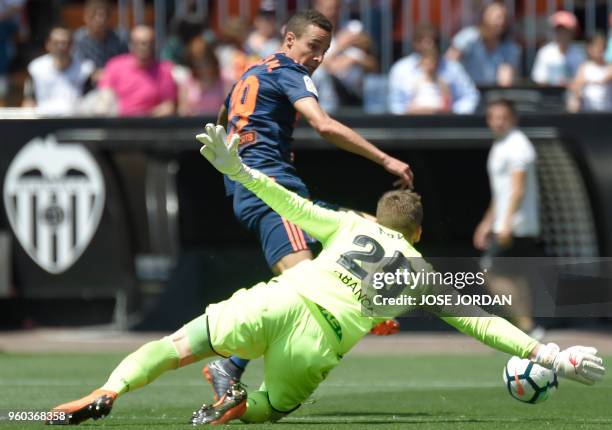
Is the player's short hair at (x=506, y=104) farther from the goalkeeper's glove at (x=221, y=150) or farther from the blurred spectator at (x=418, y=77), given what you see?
the goalkeeper's glove at (x=221, y=150)

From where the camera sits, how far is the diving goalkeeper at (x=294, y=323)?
6539 mm

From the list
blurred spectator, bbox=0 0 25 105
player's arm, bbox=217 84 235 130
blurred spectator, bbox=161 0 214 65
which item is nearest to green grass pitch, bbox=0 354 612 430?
player's arm, bbox=217 84 235 130

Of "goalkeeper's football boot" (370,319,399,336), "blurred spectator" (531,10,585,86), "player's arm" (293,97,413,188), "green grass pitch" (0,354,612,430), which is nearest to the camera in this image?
"goalkeeper's football boot" (370,319,399,336)

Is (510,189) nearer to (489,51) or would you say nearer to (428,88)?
(428,88)

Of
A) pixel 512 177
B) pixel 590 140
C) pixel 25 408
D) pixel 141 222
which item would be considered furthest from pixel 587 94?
pixel 25 408

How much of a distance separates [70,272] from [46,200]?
785mm

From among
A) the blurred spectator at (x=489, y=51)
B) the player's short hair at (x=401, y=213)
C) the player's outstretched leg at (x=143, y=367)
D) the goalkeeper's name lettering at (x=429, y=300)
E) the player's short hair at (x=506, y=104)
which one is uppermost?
the blurred spectator at (x=489, y=51)

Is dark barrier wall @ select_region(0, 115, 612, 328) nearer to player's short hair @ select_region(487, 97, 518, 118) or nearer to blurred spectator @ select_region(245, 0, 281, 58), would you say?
player's short hair @ select_region(487, 97, 518, 118)

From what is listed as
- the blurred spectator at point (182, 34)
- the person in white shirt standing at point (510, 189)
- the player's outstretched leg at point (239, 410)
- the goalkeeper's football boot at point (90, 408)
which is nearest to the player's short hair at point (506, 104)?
the person in white shirt standing at point (510, 189)

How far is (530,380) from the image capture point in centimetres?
686

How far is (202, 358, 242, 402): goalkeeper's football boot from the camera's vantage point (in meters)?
7.44

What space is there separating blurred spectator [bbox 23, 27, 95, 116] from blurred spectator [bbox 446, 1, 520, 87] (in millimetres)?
3967

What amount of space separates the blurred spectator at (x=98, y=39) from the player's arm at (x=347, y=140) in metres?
7.79

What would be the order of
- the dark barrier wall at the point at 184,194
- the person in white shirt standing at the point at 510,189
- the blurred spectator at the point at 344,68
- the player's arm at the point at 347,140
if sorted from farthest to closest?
the blurred spectator at the point at 344,68 < the dark barrier wall at the point at 184,194 < the person in white shirt standing at the point at 510,189 < the player's arm at the point at 347,140
